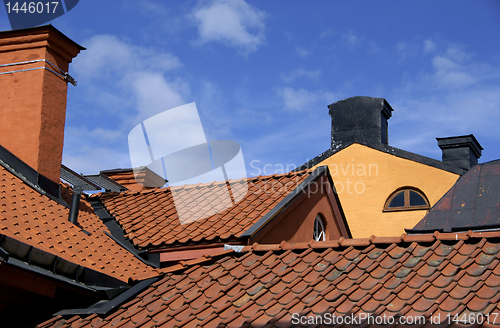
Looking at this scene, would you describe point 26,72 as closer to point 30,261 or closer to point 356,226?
point 30,261

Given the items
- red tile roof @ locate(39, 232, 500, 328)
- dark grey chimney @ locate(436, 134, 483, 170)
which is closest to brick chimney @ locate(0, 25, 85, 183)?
red tile roof @ locate(39, 232, 500, 328)

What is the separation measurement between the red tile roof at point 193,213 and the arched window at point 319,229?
107cm

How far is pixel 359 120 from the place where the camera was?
59.2 feet

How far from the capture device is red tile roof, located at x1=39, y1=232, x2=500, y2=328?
15.4 feet

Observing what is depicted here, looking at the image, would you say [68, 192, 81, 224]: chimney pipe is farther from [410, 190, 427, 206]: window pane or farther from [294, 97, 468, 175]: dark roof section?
[410, 190, 427, 206]: window pane

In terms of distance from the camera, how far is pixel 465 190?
12.6 metres

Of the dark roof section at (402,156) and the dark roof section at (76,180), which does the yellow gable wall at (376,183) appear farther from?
the dark roof section at (76,180)

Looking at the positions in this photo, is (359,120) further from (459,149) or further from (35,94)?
(35,94)

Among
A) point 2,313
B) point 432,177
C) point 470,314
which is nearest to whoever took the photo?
point 470,314

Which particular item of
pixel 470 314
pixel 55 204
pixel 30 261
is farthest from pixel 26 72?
pixel 470 314

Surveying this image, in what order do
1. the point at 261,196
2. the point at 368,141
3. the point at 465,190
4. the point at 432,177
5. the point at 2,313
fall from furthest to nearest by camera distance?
the point at 368,141, the point at 432,177, the point at 465,190, the point at 261,196, the point at 2,313

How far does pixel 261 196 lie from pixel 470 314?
462cm

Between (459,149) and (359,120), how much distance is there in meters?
3.52

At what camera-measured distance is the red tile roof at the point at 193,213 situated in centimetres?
751
